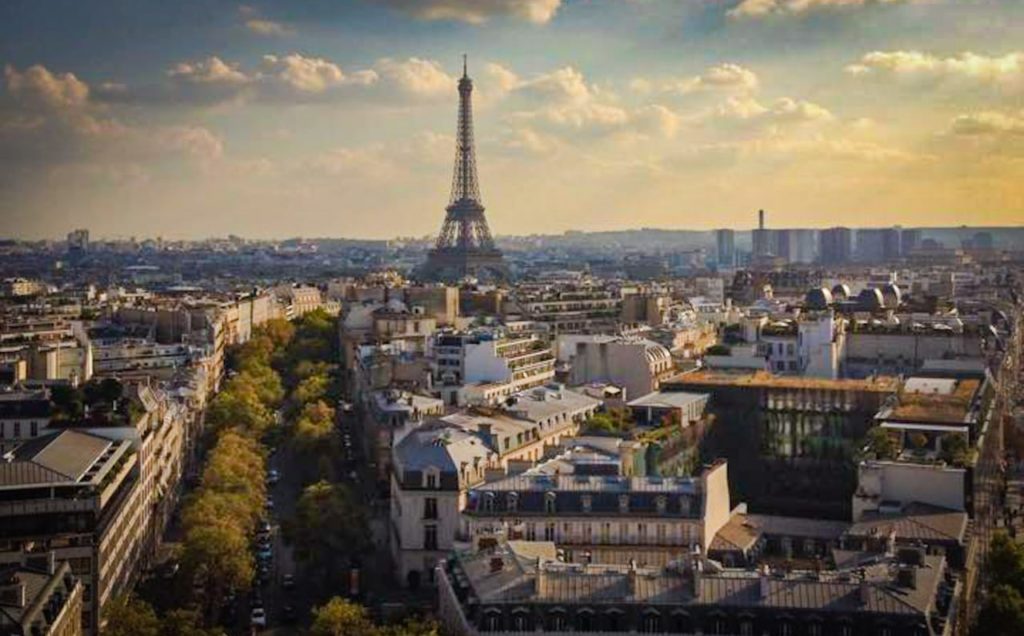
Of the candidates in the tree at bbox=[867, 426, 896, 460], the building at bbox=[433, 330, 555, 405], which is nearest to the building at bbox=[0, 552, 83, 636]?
the tree at bbox=[867, 426, 896, 460]

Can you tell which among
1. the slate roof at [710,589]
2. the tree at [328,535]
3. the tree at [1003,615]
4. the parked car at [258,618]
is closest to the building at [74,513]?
the parked car at [258,618]

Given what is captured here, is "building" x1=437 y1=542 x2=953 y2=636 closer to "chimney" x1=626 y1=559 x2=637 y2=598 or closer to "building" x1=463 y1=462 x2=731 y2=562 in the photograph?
"chimney" x1=626 y1=559 x2=637 y2=598

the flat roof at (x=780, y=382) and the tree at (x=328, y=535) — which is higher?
the flat roof at (x=780, y=382)

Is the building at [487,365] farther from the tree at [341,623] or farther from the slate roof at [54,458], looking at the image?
the tree at [341,623]

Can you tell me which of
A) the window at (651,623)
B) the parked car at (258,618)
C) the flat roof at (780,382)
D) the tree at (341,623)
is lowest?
the parked car at (258,618)

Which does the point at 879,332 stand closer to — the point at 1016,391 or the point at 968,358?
the point at 968,358

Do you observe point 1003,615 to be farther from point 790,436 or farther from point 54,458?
point 54,458

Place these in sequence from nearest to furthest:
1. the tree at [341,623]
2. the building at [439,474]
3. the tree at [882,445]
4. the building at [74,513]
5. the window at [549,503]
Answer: the tree at [341,623]
the building at [74,513]
the window at [549,503]
the building at [439,474]
the tree at [882,445]
